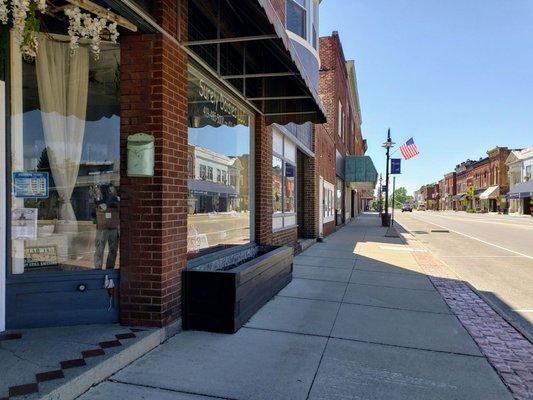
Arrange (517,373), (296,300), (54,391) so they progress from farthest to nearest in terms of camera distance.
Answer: (296,300)
(517,373)
(54,391)

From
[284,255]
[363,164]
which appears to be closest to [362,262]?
[284,255]

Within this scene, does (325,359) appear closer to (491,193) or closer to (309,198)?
(309,198)

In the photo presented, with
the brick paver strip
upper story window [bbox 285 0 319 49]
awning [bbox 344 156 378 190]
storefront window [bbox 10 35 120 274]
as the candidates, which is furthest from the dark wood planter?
awning [bbox 344 156 378 190]

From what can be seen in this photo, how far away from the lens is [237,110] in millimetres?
7566

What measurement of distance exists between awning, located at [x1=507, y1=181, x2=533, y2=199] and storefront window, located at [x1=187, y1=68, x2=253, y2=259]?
201 ft

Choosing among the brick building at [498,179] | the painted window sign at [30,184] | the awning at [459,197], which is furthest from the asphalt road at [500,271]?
the awning at [459,197]

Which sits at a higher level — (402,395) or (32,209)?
(32,209)

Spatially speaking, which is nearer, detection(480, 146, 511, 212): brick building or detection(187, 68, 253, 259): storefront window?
detection(187, 68, 253, 259): storefront window

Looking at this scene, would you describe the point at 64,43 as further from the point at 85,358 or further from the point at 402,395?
the point at 402,395

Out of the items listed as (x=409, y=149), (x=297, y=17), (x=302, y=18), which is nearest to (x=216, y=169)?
(x=297, y=17)

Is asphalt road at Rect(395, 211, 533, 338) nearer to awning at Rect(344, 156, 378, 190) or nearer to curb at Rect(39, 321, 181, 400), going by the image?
curb at Rect(39, 321, 181, 400)

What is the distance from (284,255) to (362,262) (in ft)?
13.8

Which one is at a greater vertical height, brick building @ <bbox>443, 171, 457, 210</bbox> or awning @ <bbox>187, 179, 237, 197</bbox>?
brick building @ <bbox>443, 171, 457, 210</bbox>

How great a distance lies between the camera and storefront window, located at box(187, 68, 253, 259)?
591 centimetres
